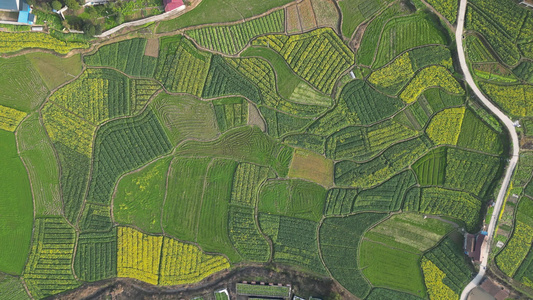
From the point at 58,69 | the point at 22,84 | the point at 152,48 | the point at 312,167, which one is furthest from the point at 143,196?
the point at 312,167

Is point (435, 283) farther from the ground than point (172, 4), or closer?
closer

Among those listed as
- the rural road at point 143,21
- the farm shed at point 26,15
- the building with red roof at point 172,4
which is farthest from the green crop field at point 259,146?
the building with red roof at point 172,4

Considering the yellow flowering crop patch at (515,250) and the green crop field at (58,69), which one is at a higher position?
the green crop field at (58,69)

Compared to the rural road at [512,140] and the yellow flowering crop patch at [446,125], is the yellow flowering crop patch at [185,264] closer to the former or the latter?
the yellow flowering crop patch at [446,125]

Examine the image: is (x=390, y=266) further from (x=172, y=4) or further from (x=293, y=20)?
(x=172, y=4)

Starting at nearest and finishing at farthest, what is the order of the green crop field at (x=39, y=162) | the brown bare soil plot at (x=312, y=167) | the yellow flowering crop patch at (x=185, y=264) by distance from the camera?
the yellow flowering crop patch at (x=185, y=264)
the brown bare soil plot at (x=312, y=167)
the green crop field at (x=39, y=162)
